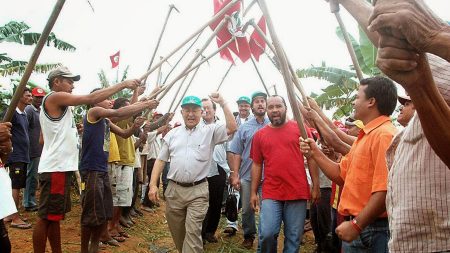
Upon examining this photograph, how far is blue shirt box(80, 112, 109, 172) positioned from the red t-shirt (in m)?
1.83

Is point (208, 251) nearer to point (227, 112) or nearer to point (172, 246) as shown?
point (172, 246)

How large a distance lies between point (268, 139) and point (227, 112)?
0.56 m

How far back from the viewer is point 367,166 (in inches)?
105

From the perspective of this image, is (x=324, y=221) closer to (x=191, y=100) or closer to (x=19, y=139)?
(x=191, y=100)

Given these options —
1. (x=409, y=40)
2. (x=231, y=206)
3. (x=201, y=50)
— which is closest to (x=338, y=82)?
(x=231, y=206)

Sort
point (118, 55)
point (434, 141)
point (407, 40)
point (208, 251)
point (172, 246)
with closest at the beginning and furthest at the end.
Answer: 1. point (407, 40)
2. point (434, 141)
3. point (208, 251)
4. point (172, 246)
5. point (118, 55)

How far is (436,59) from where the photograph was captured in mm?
1646

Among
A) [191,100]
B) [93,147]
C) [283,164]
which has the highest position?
[191,100]

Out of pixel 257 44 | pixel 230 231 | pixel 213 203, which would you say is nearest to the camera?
pixel 257 44

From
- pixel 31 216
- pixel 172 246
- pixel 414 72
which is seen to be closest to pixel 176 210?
pixel 172 246

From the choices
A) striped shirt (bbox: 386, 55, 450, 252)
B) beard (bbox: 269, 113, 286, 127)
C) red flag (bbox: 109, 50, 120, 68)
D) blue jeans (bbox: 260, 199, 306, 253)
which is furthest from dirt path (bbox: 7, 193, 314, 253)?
striped shirt (bbox: 386, 55, 450, 252)

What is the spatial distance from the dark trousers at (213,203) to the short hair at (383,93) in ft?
12.2

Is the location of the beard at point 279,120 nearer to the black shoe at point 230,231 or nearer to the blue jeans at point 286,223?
the blue jeans at point 286,223

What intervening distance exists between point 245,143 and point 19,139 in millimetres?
3310
